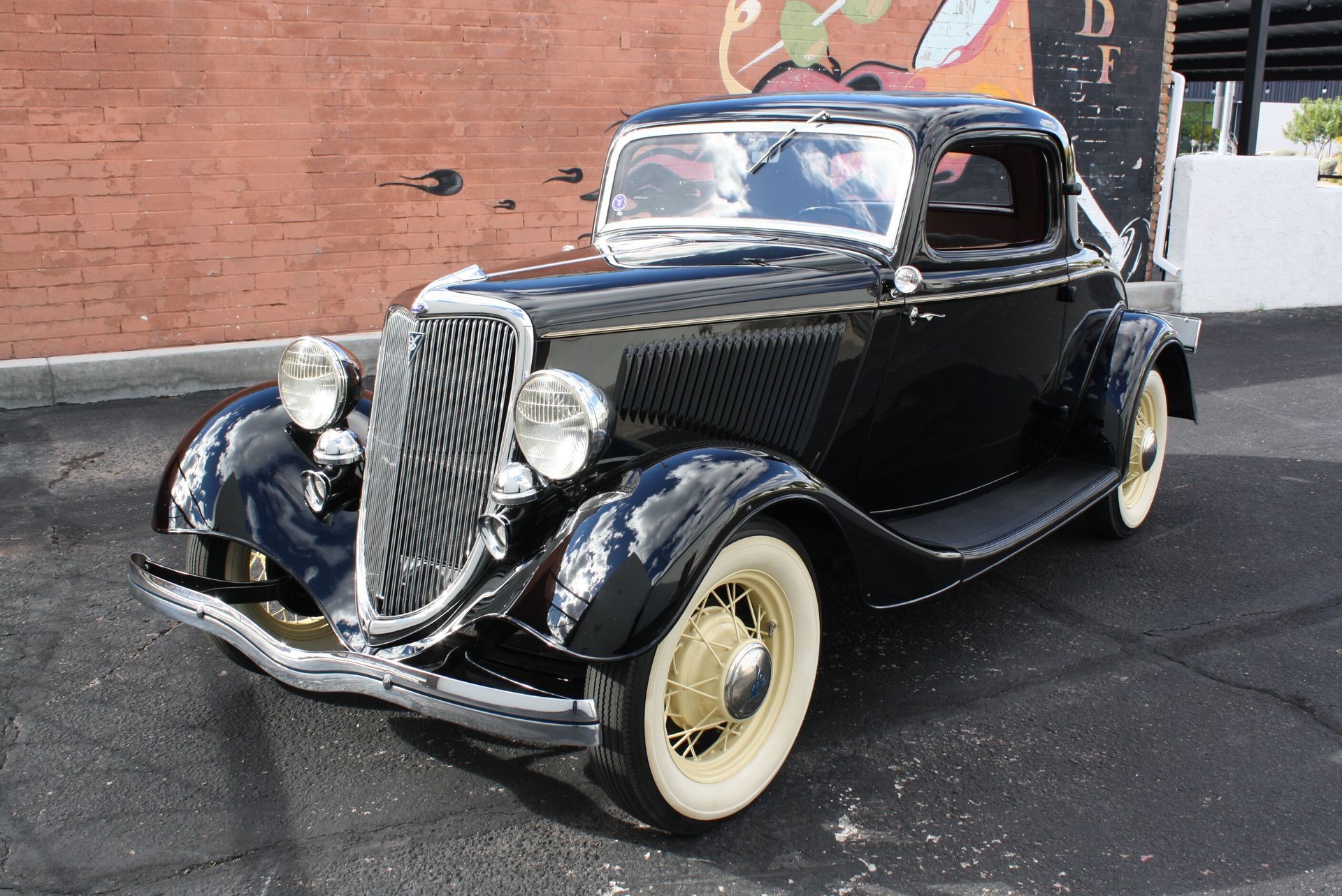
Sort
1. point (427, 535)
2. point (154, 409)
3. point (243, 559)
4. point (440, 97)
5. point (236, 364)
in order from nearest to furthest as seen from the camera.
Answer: point (427, 535), point (243, 559), point (154, 409), point (236, 364), point (440, 97)

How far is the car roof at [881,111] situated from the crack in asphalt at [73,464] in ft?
10.7

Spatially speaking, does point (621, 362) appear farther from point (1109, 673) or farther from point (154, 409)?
point (154, 409)

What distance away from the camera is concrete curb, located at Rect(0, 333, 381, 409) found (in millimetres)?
6406

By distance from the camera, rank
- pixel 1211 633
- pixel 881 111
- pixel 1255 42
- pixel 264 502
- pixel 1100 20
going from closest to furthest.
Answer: pixel 264 502, pixel 881 111, pixel 1211 633, pixel 1100 20, pixel 1255 42

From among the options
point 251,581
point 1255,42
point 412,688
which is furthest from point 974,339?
point 1255,42

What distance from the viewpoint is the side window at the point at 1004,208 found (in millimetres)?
3947

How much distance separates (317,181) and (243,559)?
15.4 ft

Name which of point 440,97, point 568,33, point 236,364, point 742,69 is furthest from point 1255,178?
point 236,364

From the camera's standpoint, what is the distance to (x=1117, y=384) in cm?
418

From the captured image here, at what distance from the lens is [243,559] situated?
316cm

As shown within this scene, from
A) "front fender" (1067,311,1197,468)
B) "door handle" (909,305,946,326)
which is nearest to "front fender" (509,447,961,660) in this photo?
"door handle" (909,305,946,326)

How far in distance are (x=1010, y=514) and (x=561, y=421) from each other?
1.89 meters

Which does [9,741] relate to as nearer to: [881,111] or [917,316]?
[917,316]

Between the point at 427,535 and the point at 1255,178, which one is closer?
the point at 427,535
